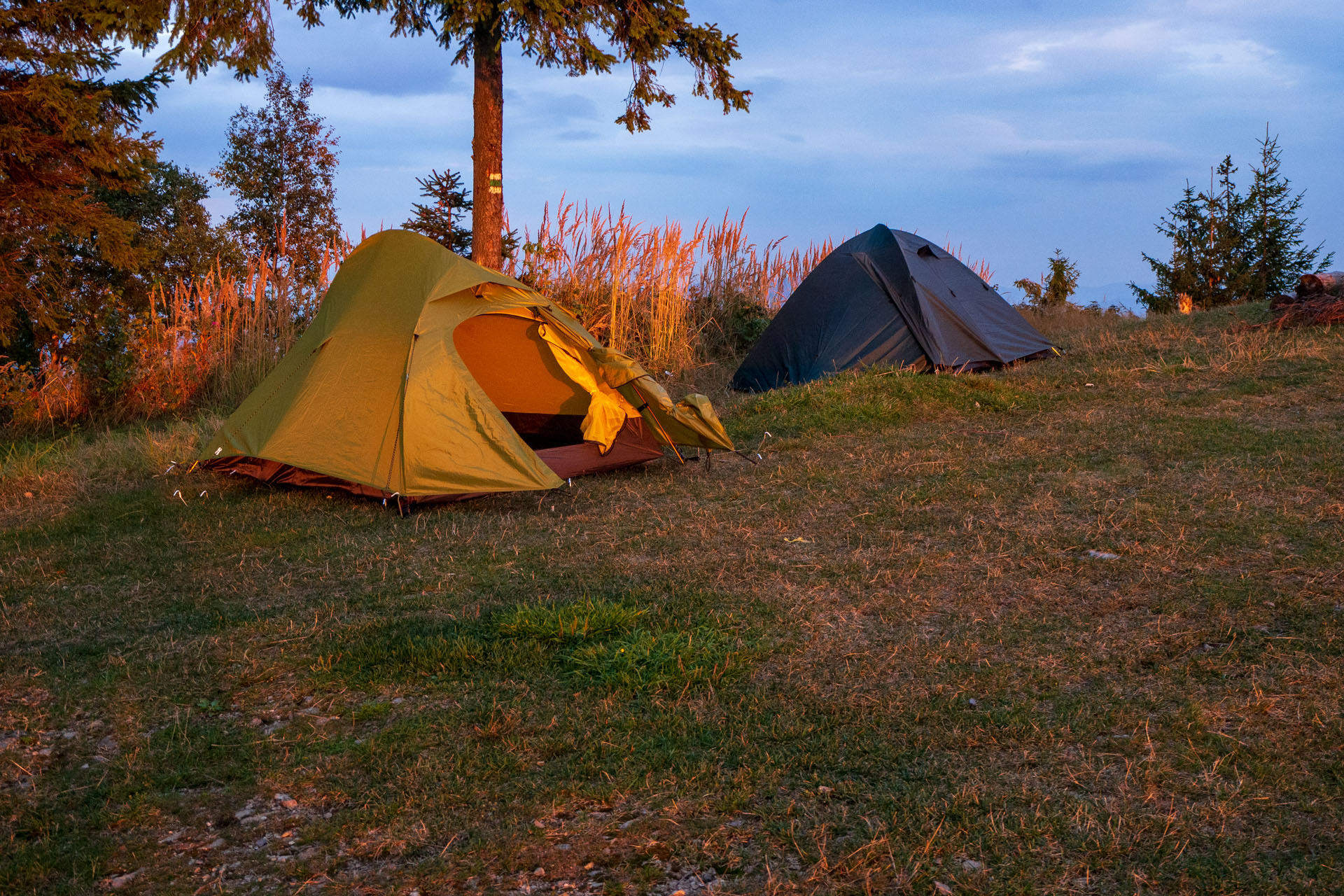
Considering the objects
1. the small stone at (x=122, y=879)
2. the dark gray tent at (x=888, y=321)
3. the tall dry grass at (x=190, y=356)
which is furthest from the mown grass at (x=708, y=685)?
the tall dry grass at (x=190, y=356)

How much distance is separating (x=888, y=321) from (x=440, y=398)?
18.6 ft

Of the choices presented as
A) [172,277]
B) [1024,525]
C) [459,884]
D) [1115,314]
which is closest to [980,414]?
[1024,525]

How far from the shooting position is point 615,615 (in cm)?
428

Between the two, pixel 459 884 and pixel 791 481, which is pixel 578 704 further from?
pixel 791 481

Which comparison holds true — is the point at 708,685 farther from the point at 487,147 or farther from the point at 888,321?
the point at 487,147

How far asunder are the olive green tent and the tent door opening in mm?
11

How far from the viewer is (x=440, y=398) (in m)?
6.74

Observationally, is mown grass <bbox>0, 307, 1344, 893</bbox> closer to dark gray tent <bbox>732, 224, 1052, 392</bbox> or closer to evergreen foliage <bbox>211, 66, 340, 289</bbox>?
dark gray tent <bbox>732, 224, 1052, 392</bbox>

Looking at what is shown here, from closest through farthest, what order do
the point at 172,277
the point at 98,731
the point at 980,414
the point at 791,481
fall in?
the point at 98,731, the point at 791,481, the point at 980,414, the point at 172,277

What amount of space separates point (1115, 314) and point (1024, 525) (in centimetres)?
1246

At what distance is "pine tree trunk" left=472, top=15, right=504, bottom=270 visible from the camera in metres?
11.1

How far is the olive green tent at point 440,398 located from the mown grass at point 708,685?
379 millimetres

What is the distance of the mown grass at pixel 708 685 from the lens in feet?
9.11

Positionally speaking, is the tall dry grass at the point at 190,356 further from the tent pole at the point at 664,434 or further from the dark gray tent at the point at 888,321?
the tent pole at the point at 664,434
